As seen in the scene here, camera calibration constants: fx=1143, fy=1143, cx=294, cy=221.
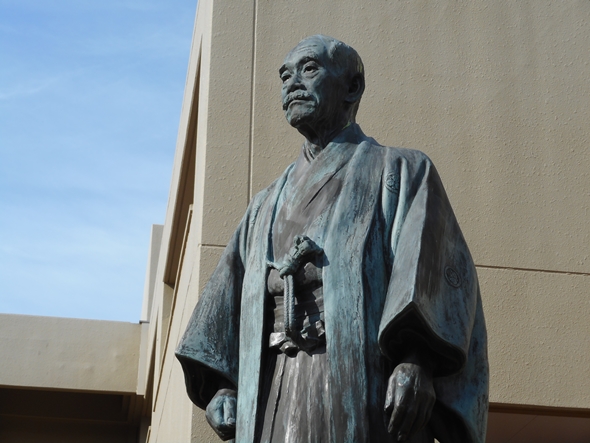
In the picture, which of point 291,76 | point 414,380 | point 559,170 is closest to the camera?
point 414,380

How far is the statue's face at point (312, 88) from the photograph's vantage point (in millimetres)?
4379

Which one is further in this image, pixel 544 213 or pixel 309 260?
pixel 544 213

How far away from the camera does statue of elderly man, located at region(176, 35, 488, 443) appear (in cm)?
374

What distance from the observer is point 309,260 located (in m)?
4.03

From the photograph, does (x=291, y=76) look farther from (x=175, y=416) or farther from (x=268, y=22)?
(x=175, y=416)

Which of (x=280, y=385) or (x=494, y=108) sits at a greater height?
(x=494, y=108)

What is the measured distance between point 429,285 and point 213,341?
0.93 m

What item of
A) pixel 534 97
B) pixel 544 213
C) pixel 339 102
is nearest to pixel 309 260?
pixel 339 102

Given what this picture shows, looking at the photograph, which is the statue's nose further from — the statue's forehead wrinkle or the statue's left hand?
the statue's left hand

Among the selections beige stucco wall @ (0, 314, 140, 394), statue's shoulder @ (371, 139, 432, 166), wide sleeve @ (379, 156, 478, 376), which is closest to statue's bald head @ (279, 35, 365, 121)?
statue's shoulder @ (371, 139, 432, 166)

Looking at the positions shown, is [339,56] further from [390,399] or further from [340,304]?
[390,399]

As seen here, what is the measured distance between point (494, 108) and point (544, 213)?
0.88m

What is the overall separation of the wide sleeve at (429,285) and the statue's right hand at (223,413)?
0.70m

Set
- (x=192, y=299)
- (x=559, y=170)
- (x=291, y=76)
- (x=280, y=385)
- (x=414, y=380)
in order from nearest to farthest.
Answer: (x=414, y=380)
(x=280, y=385)
(x=291, y=76)
(x=192, y=299)
(x=559, y=170)
